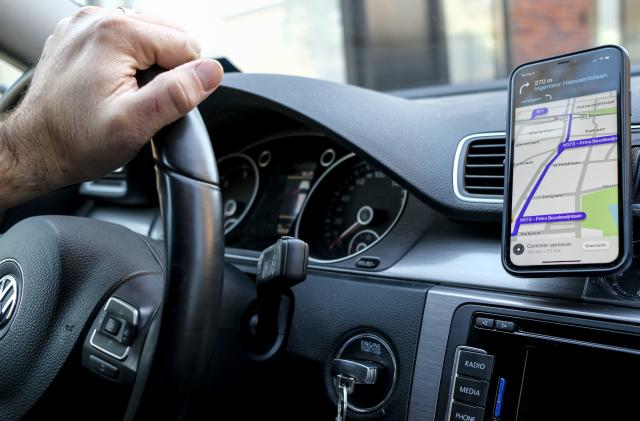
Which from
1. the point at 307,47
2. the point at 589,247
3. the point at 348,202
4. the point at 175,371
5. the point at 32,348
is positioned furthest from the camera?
the point at 307,47

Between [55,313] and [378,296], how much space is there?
19.1 inches

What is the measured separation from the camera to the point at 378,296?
3.76 feet

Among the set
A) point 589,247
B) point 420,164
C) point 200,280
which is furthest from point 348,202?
point 200,280

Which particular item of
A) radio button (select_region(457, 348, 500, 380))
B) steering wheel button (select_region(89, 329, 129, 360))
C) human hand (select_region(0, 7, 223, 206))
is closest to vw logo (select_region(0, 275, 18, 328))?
steering wheel button (select_region(89, 329, 129, 360))

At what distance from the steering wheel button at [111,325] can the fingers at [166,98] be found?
32 centimetres

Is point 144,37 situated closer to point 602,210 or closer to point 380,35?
point 602,210

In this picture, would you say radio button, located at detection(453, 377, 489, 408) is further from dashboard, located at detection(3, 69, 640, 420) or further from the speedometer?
the speedometer

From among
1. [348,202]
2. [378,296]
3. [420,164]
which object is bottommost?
[378,296]

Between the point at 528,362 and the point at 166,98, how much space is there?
0.57 metres

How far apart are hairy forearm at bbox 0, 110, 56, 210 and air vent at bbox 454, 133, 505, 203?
24.7 inches

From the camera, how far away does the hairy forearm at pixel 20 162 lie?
35.5 inches

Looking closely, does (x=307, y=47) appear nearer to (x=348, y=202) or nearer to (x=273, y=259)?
(x=348, y=202)

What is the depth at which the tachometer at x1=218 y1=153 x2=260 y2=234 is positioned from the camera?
165cm

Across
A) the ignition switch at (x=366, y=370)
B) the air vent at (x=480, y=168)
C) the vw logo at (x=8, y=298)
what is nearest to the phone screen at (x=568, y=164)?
Answer: the air vent at (x=480, y=168)
